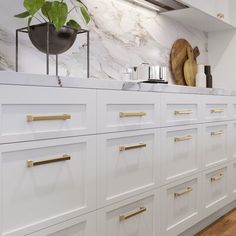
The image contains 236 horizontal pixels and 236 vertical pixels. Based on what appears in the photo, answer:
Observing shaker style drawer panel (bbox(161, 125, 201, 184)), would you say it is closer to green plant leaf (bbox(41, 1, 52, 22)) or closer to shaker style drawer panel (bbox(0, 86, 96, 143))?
shaker style drawer panel (bbox(0, 86, 96, 143))

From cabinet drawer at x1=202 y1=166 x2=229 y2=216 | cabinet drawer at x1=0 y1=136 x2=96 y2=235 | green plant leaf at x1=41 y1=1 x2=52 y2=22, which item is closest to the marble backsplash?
green plant leaf at x1=41 y1=1 x2=52 y2=22

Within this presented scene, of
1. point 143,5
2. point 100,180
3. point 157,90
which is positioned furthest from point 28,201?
point 143,5

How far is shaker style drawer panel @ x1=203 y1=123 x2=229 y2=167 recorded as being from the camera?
2297 millimetres

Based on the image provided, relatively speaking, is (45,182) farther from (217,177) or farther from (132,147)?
(217,177)

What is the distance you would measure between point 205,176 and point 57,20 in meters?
1.41

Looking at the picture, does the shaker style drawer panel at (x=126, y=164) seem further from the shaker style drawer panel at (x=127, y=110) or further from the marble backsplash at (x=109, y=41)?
the marble backsplash at (x=109, y=41)

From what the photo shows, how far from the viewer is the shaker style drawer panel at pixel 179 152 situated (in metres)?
1.88

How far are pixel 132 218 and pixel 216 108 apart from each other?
1109mm

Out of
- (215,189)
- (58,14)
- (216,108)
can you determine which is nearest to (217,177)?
(215,189)

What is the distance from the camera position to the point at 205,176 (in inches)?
89.7

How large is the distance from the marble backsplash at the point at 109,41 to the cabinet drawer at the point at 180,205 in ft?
2.85

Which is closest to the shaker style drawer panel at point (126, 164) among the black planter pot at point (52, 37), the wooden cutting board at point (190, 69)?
the black planter pot at point (52, 37)

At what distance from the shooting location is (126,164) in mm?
1612

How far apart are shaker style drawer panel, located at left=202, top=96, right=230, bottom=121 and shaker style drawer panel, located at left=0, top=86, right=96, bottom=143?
3.58 ft
